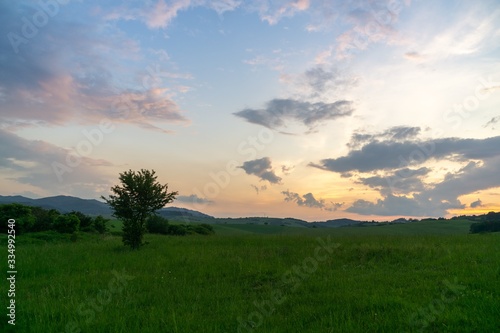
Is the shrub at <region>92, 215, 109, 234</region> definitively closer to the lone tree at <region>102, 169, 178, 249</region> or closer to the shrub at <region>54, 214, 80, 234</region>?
the shrub at <region>54, 214, 80, 234</region>

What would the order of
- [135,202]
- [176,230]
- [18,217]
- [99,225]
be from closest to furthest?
1. [135,202]
2. [18,217]
3. [99,225]
4. [176,230]

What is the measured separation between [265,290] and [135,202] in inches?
478

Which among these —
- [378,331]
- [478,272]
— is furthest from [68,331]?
[478,272]

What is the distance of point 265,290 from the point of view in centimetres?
1093

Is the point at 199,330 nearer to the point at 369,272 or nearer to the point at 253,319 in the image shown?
the point at 253,319

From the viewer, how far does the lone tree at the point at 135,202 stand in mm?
19875

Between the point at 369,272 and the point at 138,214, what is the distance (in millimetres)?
13408

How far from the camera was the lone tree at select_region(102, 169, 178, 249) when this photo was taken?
65.2 ft

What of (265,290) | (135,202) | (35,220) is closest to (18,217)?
(35,220)

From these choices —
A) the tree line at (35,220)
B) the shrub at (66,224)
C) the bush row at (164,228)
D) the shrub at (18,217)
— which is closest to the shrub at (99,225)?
the tree line at (35,220)

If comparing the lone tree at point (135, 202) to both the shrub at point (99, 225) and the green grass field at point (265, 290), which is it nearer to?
the green grass field at point (265, 290)

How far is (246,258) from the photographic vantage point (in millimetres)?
15656

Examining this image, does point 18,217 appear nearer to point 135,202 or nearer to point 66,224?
point 66,224

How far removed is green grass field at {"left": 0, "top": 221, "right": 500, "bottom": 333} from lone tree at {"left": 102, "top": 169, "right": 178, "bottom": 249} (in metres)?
2.24
